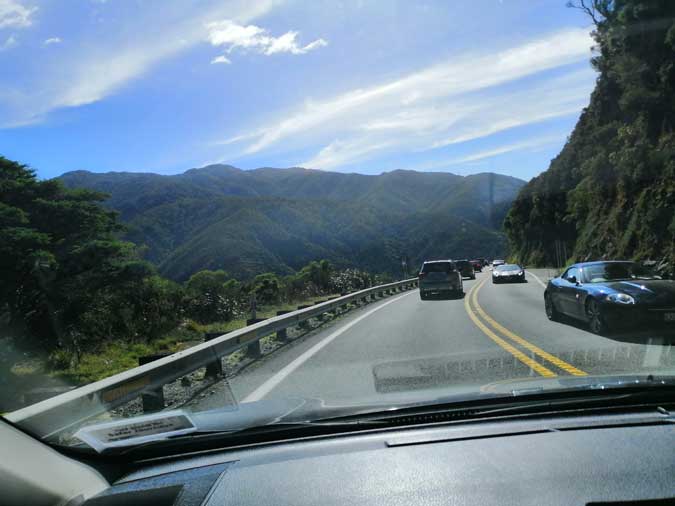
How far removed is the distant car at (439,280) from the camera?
25484 mm

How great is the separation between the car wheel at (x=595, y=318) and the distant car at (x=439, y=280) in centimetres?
1378

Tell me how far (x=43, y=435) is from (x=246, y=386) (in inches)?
156

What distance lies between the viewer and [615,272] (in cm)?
1207

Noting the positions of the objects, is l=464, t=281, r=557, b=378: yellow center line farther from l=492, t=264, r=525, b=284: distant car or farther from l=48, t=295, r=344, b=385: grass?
l=492, t=264, r=525, b=284: distant car

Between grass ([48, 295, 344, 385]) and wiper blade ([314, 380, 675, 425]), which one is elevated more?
wiper blade ([314, 380, 675, 425])

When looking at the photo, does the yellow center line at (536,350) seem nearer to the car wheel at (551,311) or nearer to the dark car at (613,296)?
the car wheel at (551,311)

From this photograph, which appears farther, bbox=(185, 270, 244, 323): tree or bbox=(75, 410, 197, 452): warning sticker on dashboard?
bbox=(185, 270, 244, 323): tree

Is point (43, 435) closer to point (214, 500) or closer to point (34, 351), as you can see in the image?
point (214, 500)

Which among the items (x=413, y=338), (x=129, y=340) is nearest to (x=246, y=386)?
(x=413, y=338)

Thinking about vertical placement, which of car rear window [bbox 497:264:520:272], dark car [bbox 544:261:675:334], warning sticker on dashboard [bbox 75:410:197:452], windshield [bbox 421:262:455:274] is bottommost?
car rear window [bbox 497:264:520:272]

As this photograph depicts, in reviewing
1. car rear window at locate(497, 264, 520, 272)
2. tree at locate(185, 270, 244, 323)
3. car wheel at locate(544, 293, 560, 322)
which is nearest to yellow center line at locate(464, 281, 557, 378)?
car wheel at locate(544, 293, 560, 322)

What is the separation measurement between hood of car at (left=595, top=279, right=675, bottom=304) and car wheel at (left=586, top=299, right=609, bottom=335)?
356mm

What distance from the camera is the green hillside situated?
3438 cm

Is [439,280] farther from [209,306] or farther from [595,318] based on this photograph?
[595,318]
